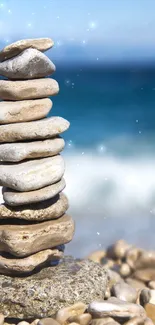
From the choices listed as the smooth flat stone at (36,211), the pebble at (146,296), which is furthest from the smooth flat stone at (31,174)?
the pebble at (146,296)

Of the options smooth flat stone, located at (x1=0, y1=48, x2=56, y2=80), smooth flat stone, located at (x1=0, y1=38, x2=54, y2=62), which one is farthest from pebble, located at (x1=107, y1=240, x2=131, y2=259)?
smooth flat stone, located at (x1=0, y1=38, x2=54, y2=62)

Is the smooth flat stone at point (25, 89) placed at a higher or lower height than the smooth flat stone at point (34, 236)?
higher

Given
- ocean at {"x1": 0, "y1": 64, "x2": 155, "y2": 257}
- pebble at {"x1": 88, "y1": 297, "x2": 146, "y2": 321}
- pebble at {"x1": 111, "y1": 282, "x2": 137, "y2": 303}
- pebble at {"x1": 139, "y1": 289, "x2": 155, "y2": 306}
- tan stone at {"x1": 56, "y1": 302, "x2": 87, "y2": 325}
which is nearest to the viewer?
pebble at {"x1": 88, "y1": 297, "x2": 146, "y2": 321}

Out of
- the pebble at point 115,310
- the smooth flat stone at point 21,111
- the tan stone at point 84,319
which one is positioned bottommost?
the tan stone at point 84,319

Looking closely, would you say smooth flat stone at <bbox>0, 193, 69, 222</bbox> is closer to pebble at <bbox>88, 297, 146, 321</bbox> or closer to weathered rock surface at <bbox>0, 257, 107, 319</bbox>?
weathered rock surface at <bbox>0, 257, 107, 319</bbox>

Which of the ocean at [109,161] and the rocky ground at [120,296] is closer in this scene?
the rocky ground at [120,296]

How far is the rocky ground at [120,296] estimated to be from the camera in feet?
16.1

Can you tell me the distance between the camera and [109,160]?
532 inches

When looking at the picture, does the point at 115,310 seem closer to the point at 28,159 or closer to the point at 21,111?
the point at 28,159

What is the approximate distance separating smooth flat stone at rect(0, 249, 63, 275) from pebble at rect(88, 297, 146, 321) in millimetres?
735

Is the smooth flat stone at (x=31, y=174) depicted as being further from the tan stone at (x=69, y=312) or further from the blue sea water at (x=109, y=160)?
the blue sea water at (x=109, y=160)

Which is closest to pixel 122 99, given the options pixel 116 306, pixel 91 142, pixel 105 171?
pixel 91 142

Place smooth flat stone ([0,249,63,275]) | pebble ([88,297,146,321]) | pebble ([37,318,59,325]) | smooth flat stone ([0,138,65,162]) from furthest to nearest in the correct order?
1. smooth flat stone ([0,249,63,275])
2. smooth flat stone ([0,138,65,162])
3. pebble ([37,318,59,325])
4. pebble ([88,297,146,321])

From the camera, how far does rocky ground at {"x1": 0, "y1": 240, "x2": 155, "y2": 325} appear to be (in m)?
4.92
